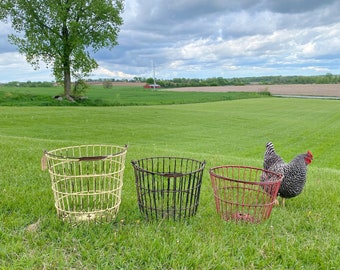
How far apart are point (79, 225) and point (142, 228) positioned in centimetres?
61

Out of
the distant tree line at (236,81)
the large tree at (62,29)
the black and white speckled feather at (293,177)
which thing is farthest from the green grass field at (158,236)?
the distant tree line at (236,81)

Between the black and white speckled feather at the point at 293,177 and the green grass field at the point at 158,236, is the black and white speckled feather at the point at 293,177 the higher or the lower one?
the higher one

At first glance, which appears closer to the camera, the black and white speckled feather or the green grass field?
the green grass field

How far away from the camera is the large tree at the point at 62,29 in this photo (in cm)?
2438

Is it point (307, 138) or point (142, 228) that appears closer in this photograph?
point (142, 228)

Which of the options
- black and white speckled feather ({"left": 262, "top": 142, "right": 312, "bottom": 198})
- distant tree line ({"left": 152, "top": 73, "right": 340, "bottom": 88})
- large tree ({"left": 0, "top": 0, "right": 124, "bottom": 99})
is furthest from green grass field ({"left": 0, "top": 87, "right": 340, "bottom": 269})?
distant tree line ({"left": 152, "top": 73, "right": 340, "bottom": 88})

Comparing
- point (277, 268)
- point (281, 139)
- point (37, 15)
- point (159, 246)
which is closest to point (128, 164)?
point (159, 246)

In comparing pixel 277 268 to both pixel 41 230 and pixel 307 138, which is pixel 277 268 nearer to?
pixel 41 230

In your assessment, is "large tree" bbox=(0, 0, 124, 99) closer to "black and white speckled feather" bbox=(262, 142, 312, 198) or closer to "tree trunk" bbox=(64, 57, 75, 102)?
"tree trunk" bbox=(64, 57, 75, 102)

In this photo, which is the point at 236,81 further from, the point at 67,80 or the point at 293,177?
the point at 293,177

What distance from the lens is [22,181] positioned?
4.12 m

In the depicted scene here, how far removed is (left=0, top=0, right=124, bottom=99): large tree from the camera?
24375 millimetres

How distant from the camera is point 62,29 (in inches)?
1000

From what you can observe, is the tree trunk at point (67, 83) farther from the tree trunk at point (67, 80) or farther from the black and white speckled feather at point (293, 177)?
the black and white speckled feather at point (293, 177)
